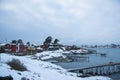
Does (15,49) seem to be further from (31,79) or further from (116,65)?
(31,79)

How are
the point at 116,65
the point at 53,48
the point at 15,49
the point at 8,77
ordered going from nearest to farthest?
the point at 8,77
the point at 116,65
the point at 15,49
the point at 53,48

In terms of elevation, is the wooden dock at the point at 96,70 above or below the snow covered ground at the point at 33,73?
below

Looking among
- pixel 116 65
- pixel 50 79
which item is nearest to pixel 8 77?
pixel 50 79

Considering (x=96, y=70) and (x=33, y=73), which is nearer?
(x=33, y=73)

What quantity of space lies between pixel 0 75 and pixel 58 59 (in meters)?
76.5

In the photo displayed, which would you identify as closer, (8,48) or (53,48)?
(8,48)

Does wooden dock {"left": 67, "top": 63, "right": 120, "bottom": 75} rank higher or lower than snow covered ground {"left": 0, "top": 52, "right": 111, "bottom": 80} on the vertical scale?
lower

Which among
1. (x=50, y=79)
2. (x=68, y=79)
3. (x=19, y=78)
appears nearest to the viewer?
(x=19, y=78)

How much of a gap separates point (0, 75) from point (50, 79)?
7879 millimetres

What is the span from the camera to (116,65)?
70.6 metres

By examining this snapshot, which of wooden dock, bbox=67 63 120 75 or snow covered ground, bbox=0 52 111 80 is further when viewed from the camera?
wooden dock, bbox=67 63 120 75

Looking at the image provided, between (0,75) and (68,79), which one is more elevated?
(0,75)

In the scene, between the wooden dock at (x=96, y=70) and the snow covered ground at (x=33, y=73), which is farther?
the wooden dock at (x=96, y=70)

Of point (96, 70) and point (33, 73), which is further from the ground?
point (33, 73)
